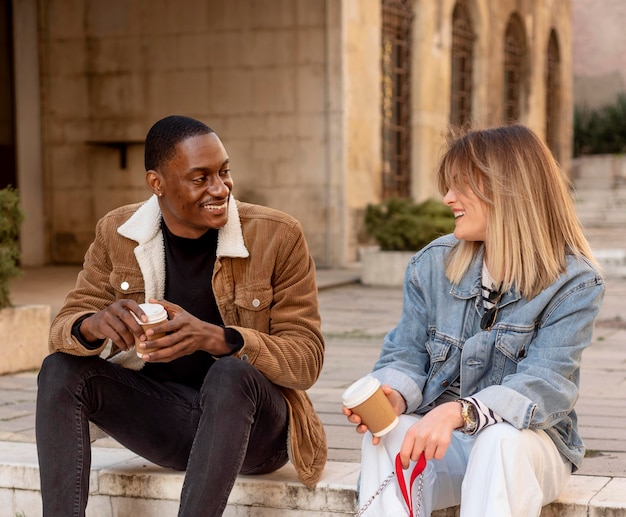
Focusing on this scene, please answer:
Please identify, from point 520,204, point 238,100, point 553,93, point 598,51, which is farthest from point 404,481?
point 598,51

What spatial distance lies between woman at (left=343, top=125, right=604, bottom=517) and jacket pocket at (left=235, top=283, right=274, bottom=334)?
43 cm

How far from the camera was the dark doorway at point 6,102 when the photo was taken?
51.2ft

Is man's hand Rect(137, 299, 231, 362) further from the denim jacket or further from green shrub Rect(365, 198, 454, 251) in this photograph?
green shrub Rect(365, 198, 454, 251)

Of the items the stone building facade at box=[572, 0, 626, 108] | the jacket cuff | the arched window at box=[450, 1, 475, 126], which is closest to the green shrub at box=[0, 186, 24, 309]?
the jacket cuff

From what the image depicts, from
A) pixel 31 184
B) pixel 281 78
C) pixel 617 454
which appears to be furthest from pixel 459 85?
pixel 617 454

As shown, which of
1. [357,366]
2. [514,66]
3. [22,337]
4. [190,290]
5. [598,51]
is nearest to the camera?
[190,290]

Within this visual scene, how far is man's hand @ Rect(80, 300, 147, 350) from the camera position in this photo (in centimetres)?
330

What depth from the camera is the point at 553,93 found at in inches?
985

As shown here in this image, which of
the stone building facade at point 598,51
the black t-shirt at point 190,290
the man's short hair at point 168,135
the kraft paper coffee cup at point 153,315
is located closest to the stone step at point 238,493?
the black t-shirt at point 190,290

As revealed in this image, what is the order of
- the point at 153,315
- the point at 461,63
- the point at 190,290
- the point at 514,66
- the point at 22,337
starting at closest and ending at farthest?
1. the point at 153,315
2. the point at 190,290
3. the point at 22,337
4. the point at 461,63
5. the point at 514,66

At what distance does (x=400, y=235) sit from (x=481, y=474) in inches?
401

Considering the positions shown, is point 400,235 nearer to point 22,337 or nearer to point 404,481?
point 22,337

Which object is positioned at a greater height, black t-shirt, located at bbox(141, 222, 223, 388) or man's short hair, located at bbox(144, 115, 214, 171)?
man's short hair, located at bbox(144, 115, 214, 171)

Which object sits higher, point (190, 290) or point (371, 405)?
point (190, 290)
